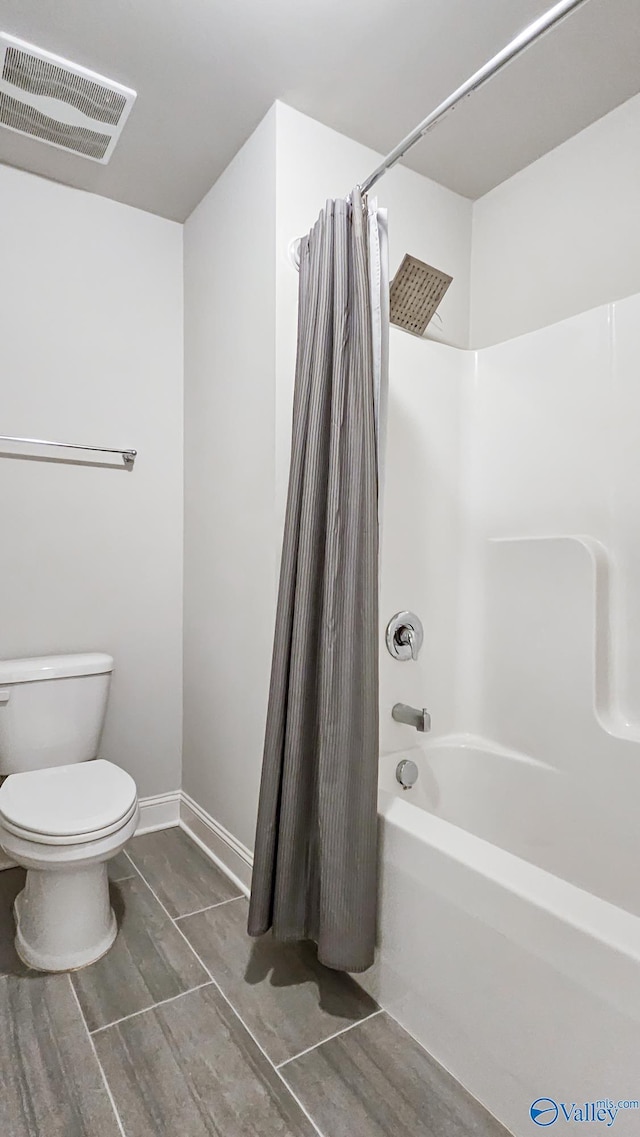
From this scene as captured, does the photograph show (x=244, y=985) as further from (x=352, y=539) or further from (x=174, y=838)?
(x=352, y=539)

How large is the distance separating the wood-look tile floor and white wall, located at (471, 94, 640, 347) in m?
2.06

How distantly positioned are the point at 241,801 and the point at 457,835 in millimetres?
872

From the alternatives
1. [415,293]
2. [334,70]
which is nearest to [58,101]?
[334,70]

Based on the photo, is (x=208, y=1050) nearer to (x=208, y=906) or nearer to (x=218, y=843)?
(x=208, y=906)

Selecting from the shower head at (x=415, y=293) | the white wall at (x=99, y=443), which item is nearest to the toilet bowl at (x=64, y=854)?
the white wall at (x=99, y=443)

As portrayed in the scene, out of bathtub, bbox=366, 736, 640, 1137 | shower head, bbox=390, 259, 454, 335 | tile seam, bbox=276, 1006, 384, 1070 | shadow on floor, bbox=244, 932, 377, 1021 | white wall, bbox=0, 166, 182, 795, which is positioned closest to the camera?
bathtub, bbox=366, 736, 640, 1137

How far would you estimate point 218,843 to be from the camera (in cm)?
210

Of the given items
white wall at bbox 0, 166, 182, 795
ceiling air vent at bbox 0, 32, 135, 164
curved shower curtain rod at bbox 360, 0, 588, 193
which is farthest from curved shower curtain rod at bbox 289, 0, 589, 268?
white wall at bbox 0, 166, 182, 795

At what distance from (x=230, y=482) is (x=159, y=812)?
4.37 ft

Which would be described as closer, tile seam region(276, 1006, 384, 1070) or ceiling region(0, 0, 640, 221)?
tile seam region(276, 1006, 384, 1070)

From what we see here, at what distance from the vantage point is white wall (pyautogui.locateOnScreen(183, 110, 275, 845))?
71.8 inches

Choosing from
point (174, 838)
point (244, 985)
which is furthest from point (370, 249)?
point (174, 838)

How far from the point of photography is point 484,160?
2021 millimetres

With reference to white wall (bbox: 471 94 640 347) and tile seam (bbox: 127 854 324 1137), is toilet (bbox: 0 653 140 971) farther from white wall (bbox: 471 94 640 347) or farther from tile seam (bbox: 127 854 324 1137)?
white wall (bbox: 471 94 640 347)
